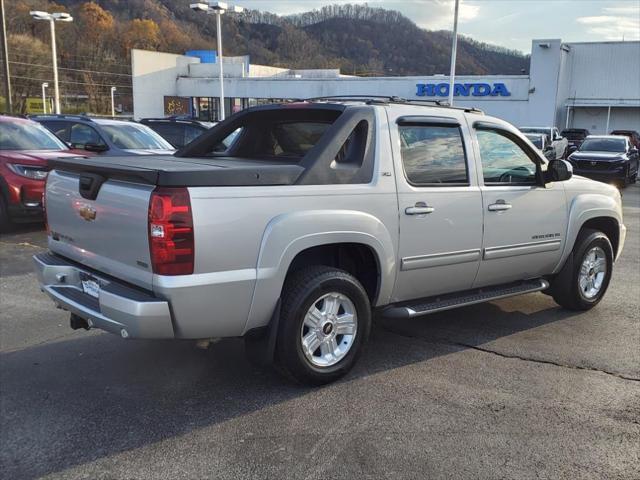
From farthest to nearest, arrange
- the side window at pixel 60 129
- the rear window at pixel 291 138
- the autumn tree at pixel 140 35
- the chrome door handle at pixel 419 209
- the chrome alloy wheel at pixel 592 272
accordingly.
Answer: the autumn tree at pixel 140 35, the side window at pixel 60 129, the chrome alloy wheel at pixel 592 272, the rear window at pixel 291 138, the chrome door handle at pixel 419 209

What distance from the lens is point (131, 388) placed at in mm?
4160

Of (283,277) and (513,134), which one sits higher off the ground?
(513,134)

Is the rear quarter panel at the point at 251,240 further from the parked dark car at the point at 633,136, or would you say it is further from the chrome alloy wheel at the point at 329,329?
the parked dark car at the point at 633,136

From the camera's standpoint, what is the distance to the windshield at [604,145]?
20.8 metres

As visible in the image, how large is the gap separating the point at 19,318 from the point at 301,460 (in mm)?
3531

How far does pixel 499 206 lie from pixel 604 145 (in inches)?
725

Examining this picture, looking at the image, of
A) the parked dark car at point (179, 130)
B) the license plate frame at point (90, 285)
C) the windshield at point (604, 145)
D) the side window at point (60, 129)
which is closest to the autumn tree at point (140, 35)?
the windshield at point (604, 145)

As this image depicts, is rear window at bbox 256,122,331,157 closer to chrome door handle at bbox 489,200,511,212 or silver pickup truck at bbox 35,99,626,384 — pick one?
silver pickup truck at bbox 35,99,626,384

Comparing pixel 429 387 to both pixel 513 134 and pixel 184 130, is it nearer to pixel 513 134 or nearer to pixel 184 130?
pixel 513 134

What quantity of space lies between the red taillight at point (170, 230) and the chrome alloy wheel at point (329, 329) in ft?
3.30

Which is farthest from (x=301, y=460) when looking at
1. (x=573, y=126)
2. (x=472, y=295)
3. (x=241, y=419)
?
(x=573, y=126)

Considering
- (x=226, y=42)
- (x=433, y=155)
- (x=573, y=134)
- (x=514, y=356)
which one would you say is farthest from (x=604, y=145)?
(x=226, y=42)

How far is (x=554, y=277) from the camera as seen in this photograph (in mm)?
5949

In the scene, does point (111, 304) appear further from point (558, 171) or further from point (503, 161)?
point (558, 171)
